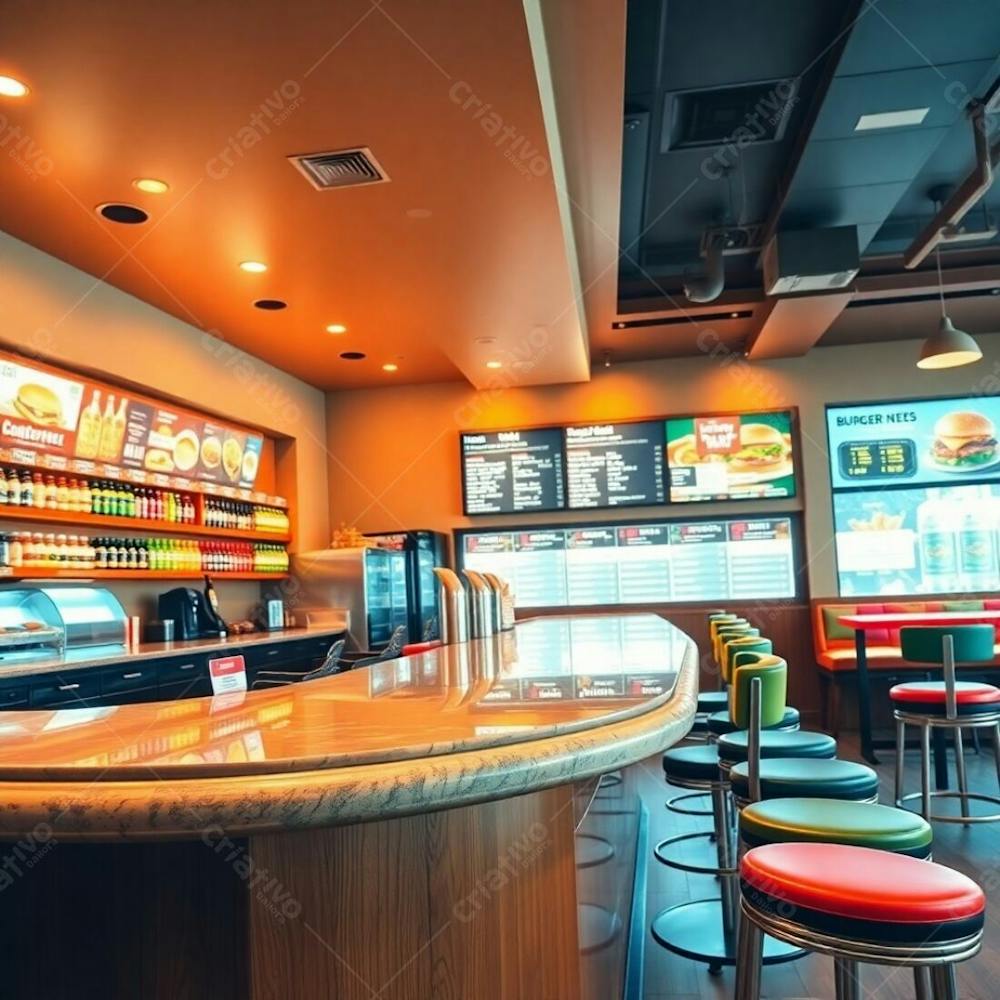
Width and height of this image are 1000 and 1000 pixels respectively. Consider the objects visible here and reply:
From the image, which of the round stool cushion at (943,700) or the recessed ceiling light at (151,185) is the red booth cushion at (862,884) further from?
the recessed ceiling light at (151,185)

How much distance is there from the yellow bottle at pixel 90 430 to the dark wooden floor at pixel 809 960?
3369 millimetres

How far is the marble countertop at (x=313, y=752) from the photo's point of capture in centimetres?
92

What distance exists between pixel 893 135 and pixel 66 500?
431cm

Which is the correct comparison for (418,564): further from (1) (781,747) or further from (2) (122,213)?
(1) (781,747)

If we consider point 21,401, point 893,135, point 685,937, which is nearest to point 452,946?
point 685,937

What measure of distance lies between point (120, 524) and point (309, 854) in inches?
160

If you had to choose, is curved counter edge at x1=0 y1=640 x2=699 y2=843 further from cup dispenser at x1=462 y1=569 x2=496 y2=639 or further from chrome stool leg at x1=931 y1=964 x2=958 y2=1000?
cup dispenser at x1=462 y1=569 x2=496 y2=639

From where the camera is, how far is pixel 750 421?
687 cm

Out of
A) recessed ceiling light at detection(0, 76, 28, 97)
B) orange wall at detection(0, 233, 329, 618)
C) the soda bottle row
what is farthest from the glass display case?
recessed ceiling light at detection(0, 76, 28, 97)

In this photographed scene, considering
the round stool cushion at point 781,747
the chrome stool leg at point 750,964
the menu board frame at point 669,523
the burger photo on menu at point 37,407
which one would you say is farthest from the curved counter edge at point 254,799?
the menu board frame at point 669,523

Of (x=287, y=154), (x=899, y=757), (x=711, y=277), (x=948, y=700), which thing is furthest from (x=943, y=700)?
(x=287, y=154)

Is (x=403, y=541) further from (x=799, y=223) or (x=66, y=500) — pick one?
(x=799, y=223)

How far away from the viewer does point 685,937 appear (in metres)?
2.71

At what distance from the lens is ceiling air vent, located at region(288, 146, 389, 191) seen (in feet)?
10.7
